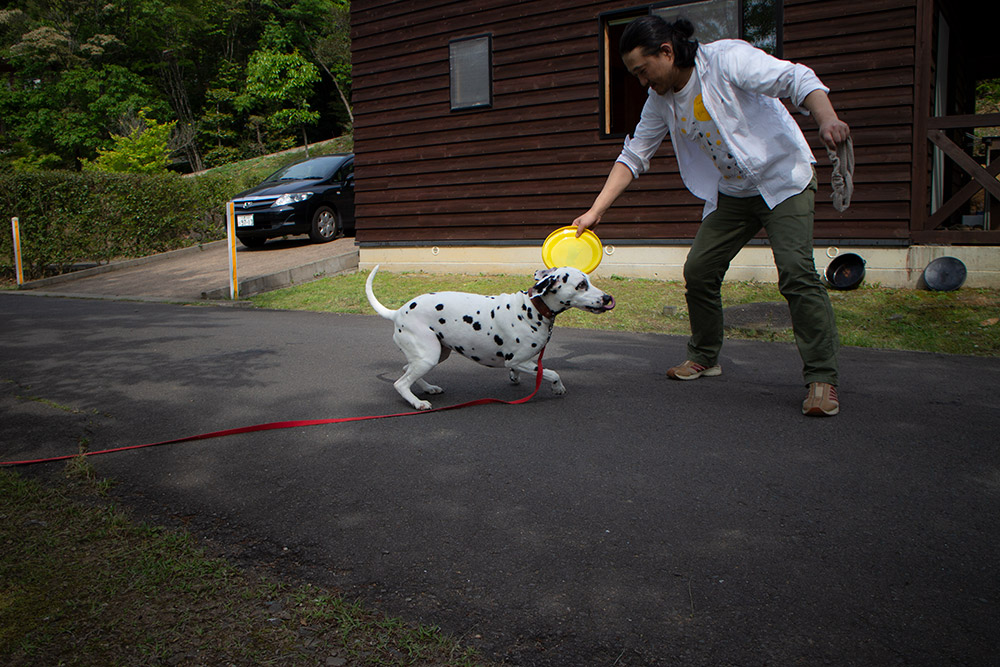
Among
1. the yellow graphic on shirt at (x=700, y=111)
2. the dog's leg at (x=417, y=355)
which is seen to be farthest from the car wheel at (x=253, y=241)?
the yellow graphic on shirt at (x=700, y=111)

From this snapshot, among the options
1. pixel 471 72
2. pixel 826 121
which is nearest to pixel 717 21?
pixel 471 72

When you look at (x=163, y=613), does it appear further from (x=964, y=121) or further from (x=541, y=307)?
(x=964, y=121)

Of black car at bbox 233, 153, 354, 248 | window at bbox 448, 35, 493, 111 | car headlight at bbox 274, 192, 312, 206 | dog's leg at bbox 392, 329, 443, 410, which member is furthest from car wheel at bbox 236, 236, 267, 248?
dog's leg at bbox 392, 329, 443, 410

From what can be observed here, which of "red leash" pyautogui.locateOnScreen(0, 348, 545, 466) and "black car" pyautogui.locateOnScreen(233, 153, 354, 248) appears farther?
"black car" pyautogui.locateOnScreen(233, 153, 354, 248)

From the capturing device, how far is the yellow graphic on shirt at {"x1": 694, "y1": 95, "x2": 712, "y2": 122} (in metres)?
4.22

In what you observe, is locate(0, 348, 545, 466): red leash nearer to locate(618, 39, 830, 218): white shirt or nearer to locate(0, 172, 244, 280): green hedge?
locate(618, 39, 830, 218): white shirt

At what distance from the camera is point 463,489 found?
3.25 m

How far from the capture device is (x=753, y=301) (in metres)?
8.81

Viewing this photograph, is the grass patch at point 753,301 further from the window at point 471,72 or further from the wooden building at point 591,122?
the window at point 471,72

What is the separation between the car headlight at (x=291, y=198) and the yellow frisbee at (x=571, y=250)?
35.9ft

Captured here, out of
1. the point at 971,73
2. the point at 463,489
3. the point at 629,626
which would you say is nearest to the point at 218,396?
the point at 463,489

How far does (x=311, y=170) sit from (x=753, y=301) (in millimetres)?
10707

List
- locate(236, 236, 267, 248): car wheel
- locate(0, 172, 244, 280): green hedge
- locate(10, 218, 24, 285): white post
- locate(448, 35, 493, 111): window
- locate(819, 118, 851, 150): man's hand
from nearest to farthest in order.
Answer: locate(819, 118, 851, 150): man's hand → locate(448, 35, 493, 111): window → locate(10, 218, 24, 285): white post → locate(0, 172, 244, 280): green hedge → locate(236, 236, 267, 248): car wheel

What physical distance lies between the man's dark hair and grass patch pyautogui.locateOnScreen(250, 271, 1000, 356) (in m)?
3.56
